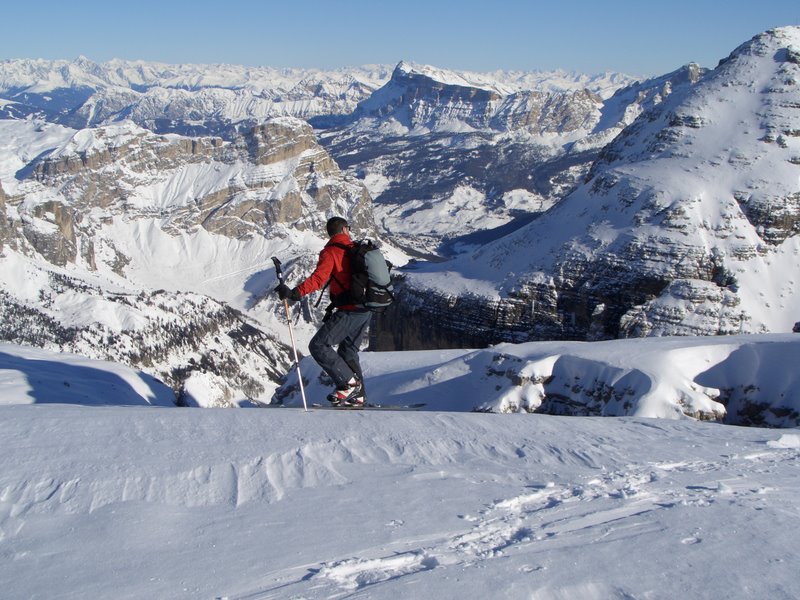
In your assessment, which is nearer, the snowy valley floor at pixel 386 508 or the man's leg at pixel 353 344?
the snowy valley floor at pixel 386 508

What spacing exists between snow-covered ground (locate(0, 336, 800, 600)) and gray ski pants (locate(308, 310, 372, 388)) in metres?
1.86

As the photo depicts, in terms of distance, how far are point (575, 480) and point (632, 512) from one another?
1.42 m

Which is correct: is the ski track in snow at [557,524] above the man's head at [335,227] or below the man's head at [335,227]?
below

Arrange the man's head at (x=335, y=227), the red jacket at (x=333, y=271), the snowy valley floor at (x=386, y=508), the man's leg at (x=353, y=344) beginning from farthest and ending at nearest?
the man's leg at (x=353, y=344) → the man's head at (x=335, y=227) → the red jacket at (x=333, y=271) → the snowy valley floor at (x=386, y=508)

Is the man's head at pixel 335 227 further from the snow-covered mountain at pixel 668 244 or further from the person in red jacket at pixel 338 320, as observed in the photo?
the snow-covered mountain at pixel 668 244

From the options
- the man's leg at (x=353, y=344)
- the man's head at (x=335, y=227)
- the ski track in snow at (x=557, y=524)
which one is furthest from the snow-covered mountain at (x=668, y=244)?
the ski track in snow at (x=557, y=524)

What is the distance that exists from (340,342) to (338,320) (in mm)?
656

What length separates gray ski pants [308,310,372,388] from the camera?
14930 millimetres

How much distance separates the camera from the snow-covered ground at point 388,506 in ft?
22.3

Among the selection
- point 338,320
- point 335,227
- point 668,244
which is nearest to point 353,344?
point 338,320

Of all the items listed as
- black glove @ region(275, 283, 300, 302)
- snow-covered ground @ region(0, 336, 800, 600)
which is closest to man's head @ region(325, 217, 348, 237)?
black glove @ region(275, 283, 300, 302)

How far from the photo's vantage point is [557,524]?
26.7ft

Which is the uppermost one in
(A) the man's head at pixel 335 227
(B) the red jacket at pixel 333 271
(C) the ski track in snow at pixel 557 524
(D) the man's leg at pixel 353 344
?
(A) the man's head at pixel 335 227

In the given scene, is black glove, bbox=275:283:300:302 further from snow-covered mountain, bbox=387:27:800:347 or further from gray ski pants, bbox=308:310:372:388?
snow-covered mountain, bbox=387:27:800:347
